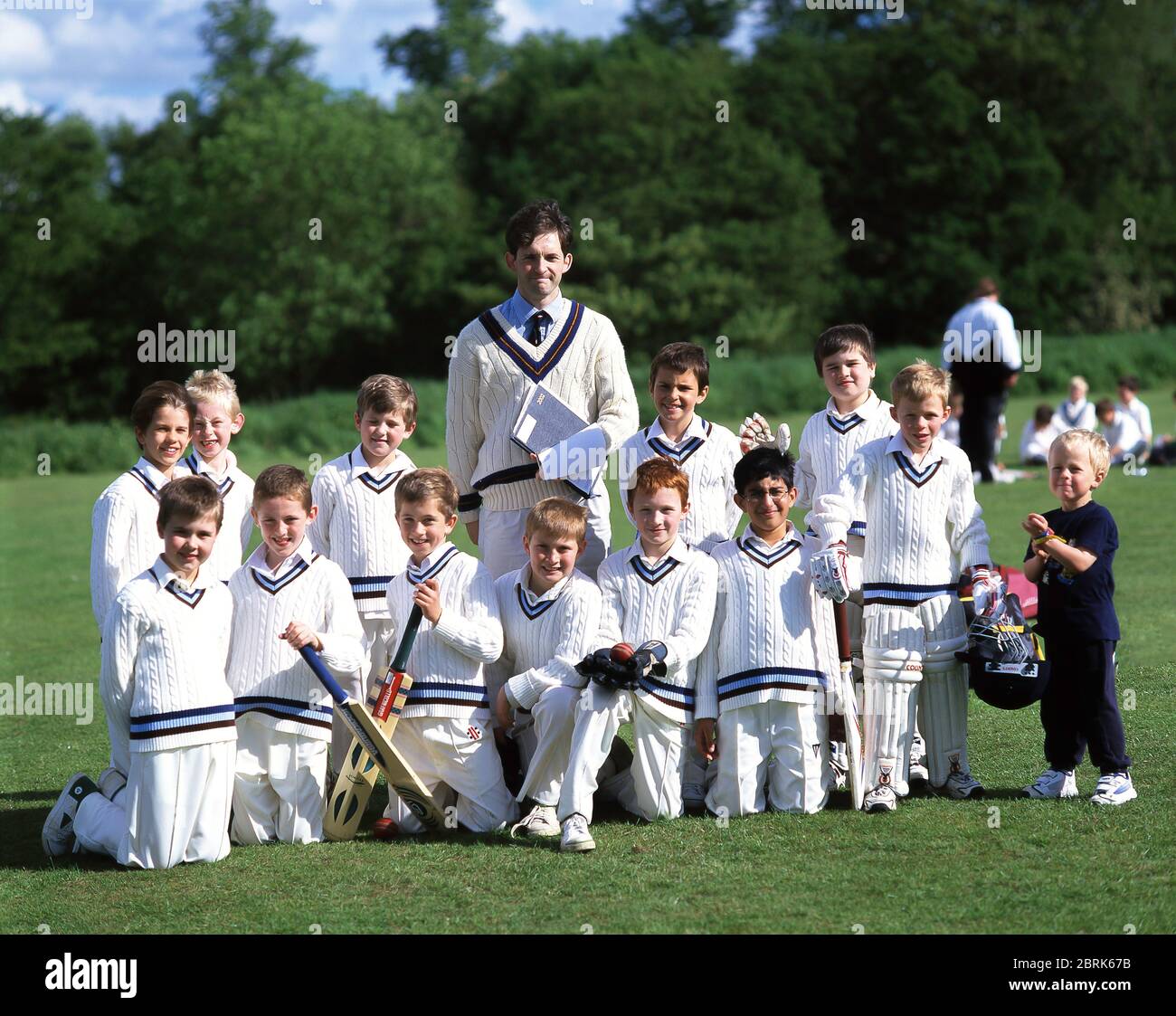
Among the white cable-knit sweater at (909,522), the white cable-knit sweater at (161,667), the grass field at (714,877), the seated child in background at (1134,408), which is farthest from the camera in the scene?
the seated child in background at (1134,408)

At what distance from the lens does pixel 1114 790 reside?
5.78 m

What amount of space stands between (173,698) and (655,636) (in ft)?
6.13

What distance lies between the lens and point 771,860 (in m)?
Result: 5.28

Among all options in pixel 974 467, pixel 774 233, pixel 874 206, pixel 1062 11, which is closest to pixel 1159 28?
pixel 1062 11

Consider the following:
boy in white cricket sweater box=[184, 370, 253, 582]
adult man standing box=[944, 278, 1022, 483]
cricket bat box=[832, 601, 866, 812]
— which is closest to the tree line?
adult man standing box=[944, 278, 1022, 483]

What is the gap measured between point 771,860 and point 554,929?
98 centimetres

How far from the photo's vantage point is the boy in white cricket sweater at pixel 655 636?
19.0 feet

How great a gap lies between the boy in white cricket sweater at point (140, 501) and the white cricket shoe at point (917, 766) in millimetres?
3207

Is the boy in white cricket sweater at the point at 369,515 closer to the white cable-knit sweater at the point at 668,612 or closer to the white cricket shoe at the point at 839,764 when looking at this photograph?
the white cable-knit sweater at the point at 668,612

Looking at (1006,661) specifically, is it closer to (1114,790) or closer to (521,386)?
(1114,790)

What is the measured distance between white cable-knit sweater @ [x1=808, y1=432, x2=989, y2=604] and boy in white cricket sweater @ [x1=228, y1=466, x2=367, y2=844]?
2.01 m

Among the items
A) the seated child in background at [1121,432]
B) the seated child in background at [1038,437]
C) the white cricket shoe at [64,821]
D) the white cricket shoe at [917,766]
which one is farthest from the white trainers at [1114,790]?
the seated child in background at [1038,437]
